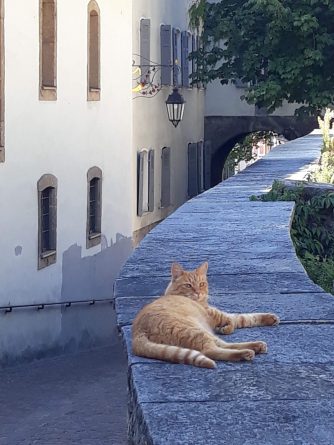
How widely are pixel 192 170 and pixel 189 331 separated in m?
29.5

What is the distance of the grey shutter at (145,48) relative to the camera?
84.3 feet

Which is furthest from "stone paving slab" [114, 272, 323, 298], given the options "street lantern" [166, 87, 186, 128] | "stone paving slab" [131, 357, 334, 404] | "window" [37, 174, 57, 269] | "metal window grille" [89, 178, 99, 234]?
"street lantern" [166, 87, 186, 128]

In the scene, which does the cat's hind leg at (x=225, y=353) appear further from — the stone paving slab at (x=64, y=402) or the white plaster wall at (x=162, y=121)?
Answer: the white plaster wall at (x=162, y=121)

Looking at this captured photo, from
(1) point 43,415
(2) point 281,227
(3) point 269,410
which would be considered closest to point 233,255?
(2) point 281,227

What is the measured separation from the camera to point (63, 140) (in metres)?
19.8

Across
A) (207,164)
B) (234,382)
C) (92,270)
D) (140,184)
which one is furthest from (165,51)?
(234,382)

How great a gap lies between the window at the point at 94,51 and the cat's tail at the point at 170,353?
17329mm

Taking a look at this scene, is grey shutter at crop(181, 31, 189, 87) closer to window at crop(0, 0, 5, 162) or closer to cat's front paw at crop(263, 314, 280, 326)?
window at crop(0, 0, 5, 162)

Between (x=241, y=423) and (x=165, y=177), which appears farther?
(x=165, y=177)

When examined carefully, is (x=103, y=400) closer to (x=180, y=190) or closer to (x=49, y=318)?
(x=49, y=318)

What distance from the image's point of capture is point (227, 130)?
36.3 meters

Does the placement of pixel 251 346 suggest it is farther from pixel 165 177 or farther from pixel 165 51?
pixel 165 177

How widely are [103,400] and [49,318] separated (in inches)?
145

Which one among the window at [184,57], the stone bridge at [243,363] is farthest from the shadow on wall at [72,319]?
the stone bridge at [243,363]
